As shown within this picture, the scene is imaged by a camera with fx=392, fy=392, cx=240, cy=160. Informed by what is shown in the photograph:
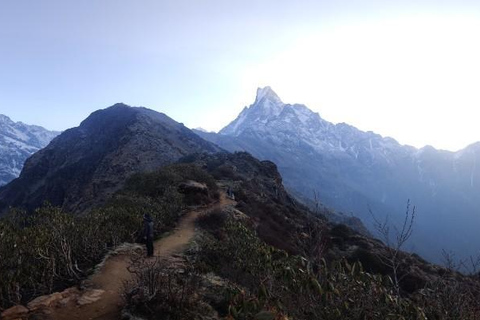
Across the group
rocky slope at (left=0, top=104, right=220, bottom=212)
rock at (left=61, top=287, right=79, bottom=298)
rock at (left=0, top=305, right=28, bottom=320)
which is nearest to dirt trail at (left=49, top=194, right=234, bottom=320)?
rock at (left=61, top=287, right=79, bottom=298)

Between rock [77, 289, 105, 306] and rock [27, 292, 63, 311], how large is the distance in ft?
1.99

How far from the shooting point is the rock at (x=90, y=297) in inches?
451

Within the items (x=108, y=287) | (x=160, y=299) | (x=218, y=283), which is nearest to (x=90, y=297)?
(x=108, y=287)

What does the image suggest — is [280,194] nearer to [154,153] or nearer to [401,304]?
[154,153]

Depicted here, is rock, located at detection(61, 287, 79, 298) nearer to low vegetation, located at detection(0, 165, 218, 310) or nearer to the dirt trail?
the dirt trail

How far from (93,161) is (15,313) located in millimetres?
94998

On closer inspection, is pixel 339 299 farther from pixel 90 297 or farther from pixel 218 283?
pixel 90 297

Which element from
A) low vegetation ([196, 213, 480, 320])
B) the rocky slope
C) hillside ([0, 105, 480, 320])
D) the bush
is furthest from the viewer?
the rocky slope

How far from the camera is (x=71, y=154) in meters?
118

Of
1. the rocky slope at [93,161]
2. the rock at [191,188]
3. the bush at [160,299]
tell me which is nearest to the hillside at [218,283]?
the bush at [160,299]

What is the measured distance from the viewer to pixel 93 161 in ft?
327

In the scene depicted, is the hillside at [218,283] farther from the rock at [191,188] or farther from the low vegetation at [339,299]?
the rock at [191,188]

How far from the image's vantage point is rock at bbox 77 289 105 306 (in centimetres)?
1146

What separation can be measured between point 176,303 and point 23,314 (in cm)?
406
